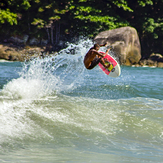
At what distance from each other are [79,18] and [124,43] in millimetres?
7035

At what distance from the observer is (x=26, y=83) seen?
9125 mm

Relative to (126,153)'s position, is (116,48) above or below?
above

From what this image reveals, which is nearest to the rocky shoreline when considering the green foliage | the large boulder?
the large boulder

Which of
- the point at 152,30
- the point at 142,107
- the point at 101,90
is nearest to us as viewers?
the point at 142,107

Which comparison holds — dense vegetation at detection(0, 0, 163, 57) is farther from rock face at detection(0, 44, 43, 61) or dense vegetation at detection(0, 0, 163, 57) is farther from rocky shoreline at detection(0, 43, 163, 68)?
rock face at detection(0, 44, 43, 61)

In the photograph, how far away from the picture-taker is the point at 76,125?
18.6ft

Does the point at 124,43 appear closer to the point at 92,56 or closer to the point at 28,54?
the point at 28,54

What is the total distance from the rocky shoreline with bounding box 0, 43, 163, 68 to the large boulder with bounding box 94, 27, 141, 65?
0.67 metres

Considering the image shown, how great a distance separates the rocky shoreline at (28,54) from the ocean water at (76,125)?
630 inches

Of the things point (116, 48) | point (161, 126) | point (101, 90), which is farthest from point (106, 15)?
point (161, 126)

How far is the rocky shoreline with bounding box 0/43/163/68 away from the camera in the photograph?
2552 cm

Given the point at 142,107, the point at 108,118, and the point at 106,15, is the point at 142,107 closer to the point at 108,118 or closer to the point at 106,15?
the point at 108,118

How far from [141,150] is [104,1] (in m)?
28.4

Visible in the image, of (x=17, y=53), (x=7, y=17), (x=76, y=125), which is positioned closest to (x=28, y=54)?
(x=17, y=53)
